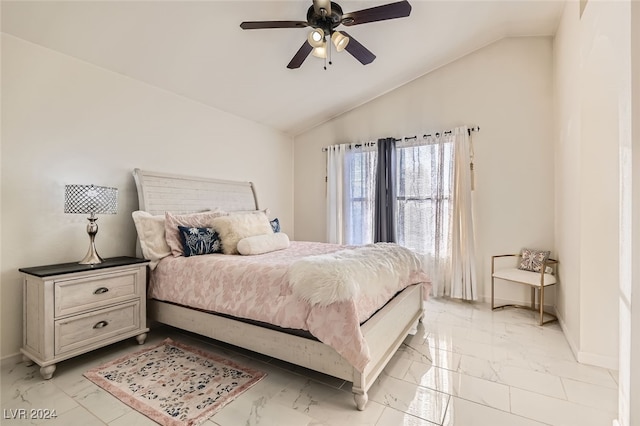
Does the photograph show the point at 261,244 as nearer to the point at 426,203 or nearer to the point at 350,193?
the point at 350,193

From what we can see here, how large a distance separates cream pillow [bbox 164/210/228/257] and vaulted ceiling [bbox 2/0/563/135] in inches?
57.3

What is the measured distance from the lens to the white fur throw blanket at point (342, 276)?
5.61 ft

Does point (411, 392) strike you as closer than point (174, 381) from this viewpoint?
Yes

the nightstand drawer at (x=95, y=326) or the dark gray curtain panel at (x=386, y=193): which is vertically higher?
the dark gray curtain panel at (x=386, y=193)

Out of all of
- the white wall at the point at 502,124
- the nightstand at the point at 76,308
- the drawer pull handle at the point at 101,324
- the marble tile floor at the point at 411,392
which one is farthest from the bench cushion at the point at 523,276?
the drawer pull handle at the point at 101,324

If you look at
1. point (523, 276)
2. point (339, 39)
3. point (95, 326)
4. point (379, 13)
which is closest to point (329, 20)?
point (339, 39)

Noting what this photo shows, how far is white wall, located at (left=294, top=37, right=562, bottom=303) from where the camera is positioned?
344 centimetres

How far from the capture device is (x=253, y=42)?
288cm

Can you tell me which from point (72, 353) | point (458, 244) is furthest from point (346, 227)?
point (72, 353)

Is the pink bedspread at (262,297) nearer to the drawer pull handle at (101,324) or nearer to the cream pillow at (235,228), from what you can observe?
the cream pillow at (235,228)

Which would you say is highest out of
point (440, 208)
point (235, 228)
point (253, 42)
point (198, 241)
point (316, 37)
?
point (253, 42)

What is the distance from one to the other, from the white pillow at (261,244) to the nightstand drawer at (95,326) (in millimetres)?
1007

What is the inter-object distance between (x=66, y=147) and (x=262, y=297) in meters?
2.16

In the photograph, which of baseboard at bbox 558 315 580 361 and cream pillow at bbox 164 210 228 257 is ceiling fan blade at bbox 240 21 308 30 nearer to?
cream pillow at bbox 164 210 228 257
